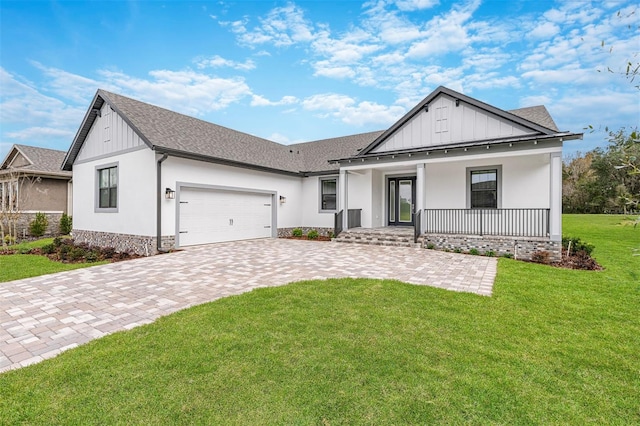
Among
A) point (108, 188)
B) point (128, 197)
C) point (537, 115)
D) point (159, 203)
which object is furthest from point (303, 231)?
point (537, 115)

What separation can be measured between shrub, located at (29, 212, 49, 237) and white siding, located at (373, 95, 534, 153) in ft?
58.3

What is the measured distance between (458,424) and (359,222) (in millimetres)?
12129

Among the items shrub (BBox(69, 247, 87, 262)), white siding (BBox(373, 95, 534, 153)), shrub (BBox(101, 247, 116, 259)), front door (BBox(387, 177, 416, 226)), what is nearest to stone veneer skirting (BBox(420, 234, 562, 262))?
front door (BBox(387, 177, 416, 226))

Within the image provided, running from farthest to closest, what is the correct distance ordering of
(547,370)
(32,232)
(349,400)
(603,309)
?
1. (32,232)
2. (603,309)
3. (547,370)
4. (349,400)

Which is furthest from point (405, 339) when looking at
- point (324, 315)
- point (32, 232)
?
point (32, 232)

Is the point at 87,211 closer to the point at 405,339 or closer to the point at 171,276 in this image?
the point at 171,276

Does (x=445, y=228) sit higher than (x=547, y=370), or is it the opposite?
(x=445, y=228)

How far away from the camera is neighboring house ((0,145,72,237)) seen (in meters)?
15.4

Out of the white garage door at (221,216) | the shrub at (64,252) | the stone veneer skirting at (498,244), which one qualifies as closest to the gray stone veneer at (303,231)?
the white garage door at (221,216)

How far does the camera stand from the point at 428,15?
1073 cm

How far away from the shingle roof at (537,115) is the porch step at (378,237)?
677 cm

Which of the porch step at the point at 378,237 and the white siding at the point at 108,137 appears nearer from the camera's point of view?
the white siding at the point at 108,137

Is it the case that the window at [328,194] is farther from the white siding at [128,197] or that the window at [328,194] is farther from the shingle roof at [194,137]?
the white siding at [128,197]

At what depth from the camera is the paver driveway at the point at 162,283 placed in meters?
3.92
